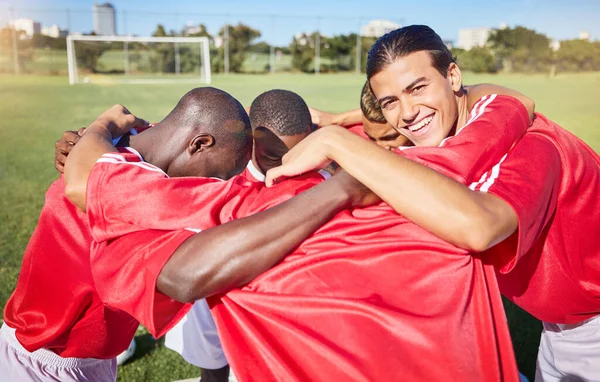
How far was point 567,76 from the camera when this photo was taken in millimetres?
33438

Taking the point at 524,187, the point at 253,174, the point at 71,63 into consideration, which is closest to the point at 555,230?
the point at 524,187

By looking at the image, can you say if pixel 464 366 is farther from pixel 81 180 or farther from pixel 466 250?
pixel 81 180

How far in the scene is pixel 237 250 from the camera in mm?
1569

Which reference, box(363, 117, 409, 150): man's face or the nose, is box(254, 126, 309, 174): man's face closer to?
box(363, 117, 409, 150): man's face

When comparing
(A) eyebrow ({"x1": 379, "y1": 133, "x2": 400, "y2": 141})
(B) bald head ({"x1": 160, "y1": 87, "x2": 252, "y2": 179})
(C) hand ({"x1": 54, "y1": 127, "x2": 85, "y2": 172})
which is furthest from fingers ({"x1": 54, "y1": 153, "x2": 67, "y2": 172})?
(A) eyebrow ({"x1": 379, "y1": 133, "x2": 400, "y2": 141})

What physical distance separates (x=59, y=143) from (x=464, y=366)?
6.38 feet

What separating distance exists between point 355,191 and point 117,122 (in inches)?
53.8

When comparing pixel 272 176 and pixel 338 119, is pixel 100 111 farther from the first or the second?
pixel 272 176

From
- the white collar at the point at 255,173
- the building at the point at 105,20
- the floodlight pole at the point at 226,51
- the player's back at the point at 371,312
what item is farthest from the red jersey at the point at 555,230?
the building at the point at 105,20

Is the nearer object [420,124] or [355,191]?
[355,191]

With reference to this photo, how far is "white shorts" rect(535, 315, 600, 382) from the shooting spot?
8.77ft

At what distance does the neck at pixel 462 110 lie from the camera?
9.09 ft

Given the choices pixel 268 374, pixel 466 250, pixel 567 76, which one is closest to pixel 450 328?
pixel 466 250

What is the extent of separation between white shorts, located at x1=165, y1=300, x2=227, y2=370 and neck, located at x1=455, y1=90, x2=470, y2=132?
1971 millimetres
